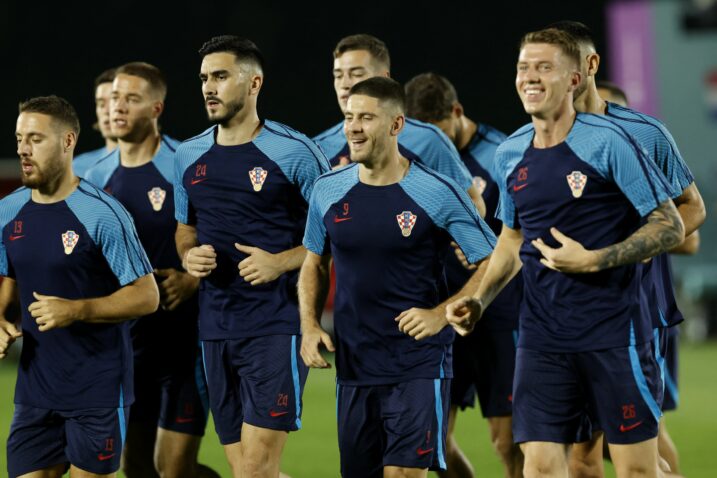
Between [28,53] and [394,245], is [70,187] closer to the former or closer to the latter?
[394,245]

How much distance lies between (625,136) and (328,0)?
15.7 meters

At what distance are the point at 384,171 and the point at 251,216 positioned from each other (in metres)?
0.82

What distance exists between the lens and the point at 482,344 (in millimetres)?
7414

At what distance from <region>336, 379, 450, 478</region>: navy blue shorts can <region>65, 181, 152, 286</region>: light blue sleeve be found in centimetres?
111

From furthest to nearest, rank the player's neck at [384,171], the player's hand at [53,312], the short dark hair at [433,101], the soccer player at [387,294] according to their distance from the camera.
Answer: the short dark hair at [433,101] → the player's neck at [384,171] → the soccer player at [387,294] → the player's hand at [53,312]

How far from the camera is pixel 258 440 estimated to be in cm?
614

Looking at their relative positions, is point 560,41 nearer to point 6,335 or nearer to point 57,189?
point 57,189

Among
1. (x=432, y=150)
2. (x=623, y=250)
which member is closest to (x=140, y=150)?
(x=432, y=150)

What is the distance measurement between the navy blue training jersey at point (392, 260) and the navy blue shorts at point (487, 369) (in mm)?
1521

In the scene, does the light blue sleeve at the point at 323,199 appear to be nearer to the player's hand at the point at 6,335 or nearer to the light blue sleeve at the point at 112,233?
the light blue sleeve at the point at 112,233

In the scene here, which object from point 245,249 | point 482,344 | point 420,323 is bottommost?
point 482,344

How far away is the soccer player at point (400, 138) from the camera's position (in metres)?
6.84

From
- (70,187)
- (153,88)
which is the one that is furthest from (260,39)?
(70,187)

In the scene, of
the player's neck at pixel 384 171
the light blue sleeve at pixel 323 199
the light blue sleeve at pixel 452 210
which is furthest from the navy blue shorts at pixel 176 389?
the light blue sleeve at pixel 452 210
